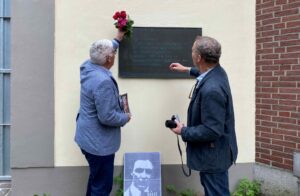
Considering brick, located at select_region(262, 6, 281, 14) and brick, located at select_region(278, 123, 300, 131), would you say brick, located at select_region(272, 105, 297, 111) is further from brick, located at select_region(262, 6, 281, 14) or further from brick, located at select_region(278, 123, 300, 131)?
brick, located at select_region(262, 6, 281, 14)

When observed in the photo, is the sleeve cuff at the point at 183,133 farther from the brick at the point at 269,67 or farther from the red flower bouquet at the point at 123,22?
the brick at the point at 269,67

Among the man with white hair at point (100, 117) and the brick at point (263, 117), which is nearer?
the man with white hair at point (100, 117)

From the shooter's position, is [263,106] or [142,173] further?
[263,106]

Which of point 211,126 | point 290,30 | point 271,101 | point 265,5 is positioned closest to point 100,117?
point 211,126

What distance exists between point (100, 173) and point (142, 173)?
2.53 feet

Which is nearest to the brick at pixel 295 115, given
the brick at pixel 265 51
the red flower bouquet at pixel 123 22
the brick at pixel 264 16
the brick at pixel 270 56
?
the brick at pixel 270 56

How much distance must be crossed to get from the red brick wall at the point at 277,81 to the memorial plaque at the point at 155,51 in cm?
79

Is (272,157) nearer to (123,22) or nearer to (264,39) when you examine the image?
(264,39)

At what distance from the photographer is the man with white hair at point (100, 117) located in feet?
12.8

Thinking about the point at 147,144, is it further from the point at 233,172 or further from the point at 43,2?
the point at 43,2

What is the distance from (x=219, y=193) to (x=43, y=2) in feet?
8.99

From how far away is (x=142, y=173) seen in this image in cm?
475

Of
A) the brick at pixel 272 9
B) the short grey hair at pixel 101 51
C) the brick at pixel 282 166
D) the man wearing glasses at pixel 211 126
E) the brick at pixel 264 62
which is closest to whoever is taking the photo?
the man wearing glasses at pixel 211 126

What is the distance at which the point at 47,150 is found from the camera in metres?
4.77
